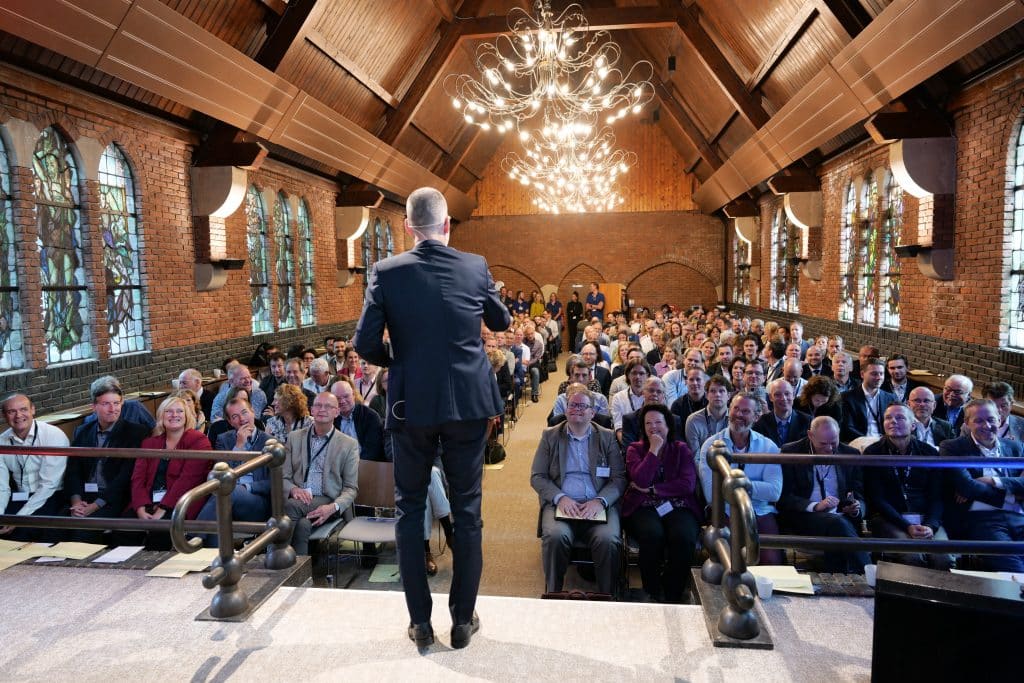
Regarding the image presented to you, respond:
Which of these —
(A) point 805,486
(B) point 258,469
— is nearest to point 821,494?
(A) point 805,486

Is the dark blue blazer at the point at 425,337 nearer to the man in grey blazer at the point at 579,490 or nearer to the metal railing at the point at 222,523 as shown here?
the metal railing at the point at 222,523

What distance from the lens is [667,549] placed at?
412 cm

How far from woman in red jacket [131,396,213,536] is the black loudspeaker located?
365cm

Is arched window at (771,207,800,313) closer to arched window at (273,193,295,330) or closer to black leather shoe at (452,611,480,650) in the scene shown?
arched window at (273,193,295,330)

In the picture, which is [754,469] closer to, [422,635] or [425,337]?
[422,635]

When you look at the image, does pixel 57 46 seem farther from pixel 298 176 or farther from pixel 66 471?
pixel 298 176

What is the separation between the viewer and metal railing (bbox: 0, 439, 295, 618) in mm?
2486

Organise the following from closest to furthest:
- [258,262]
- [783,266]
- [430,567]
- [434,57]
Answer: [430,567] < [258,262] < [434,57] < [783,266]

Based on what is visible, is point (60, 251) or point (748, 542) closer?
point (748, 542)

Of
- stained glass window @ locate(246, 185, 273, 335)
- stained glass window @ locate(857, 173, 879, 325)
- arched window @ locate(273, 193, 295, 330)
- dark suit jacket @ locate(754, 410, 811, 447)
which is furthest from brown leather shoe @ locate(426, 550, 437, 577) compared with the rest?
stained glass window @ locate(857, 173, 879, 325)

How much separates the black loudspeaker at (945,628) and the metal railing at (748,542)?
409 millimetres

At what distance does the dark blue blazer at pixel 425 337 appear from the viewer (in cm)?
239

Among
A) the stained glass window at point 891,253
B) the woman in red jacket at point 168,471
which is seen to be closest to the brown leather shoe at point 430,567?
the woman in red jacket at point 168,471

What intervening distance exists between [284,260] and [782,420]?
868cm
